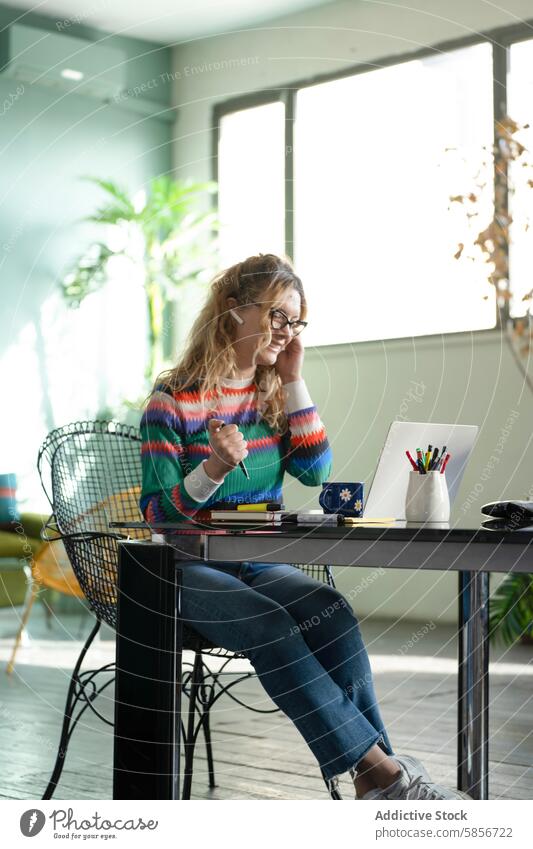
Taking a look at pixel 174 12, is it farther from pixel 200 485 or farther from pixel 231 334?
pixel 200 485

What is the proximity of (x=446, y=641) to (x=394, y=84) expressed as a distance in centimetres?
235

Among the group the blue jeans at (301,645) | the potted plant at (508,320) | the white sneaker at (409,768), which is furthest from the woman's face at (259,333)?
the potted plant at (508,320)

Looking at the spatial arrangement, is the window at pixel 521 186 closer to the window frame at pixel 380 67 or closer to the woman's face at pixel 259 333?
the window frame at pixel 380 67

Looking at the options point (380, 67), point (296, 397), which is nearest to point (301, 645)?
point (296, 397)

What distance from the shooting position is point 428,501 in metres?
1.56

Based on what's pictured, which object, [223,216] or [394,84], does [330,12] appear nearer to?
[394,84]

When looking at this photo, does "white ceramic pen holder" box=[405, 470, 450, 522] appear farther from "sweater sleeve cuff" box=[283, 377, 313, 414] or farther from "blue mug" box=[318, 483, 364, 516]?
"sweater sleeve cuff" box=[283, 377, 313, 414]

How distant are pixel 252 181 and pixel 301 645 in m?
3.33

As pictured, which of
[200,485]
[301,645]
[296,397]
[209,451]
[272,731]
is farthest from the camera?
[272,731]

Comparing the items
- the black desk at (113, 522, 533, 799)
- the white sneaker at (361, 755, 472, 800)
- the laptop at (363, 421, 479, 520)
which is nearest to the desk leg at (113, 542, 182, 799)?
the black desk at (113, 522, 533, 799)

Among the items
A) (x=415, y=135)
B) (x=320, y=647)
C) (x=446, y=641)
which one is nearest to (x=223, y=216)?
(x=415, y=135)

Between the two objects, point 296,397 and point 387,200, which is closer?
point 296,397

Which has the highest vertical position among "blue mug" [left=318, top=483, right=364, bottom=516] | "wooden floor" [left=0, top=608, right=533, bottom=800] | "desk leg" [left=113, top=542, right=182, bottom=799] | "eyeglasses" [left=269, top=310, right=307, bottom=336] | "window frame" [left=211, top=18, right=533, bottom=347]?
"window frame" [left=211, top=18, right=533, bottom=347]

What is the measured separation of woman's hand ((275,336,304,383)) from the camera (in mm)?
2000
